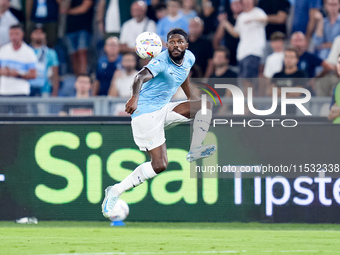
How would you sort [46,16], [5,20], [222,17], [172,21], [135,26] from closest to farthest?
[172,21] < [222,17] < [135,26] < [5,20] < [46,16]

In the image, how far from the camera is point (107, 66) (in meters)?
13.7

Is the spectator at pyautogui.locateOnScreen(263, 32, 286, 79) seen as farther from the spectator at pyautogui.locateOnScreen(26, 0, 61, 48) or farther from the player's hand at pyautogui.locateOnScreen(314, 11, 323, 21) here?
the spectator at pyautogui.locateOnScreen(26, 0, 61, 48)

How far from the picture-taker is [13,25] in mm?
13578

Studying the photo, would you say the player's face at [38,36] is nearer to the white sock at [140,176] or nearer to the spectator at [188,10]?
the spectator at [188,10]

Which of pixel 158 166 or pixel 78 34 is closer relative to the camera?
pixel 158 166

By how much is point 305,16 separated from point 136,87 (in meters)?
6.16

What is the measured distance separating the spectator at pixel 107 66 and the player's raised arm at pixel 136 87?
4.79 m

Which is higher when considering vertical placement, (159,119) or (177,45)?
(177,45)

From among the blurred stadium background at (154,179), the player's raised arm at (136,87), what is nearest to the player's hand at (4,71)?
the blurred stadium background at (154,179)

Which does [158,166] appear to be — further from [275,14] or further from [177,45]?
[275,14]

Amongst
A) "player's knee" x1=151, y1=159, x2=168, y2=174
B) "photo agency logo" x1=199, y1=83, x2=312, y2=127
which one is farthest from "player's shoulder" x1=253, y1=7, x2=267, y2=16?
"player's knee" x1=151, y1=159, x2=168, y2=174

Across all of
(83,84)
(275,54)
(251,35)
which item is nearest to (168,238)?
(83,84)

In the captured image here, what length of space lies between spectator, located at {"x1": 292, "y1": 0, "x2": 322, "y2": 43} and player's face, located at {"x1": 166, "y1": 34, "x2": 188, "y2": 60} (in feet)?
17.0

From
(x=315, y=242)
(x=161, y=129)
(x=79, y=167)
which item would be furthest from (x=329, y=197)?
(x=79, y=167)
